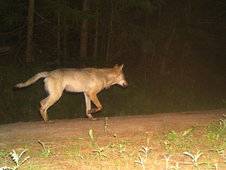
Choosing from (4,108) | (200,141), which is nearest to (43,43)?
(4,108)

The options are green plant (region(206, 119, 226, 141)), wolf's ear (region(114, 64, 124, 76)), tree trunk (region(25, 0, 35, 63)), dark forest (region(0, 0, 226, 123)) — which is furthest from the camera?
tree trunk (region(25, 0, 35, 63))

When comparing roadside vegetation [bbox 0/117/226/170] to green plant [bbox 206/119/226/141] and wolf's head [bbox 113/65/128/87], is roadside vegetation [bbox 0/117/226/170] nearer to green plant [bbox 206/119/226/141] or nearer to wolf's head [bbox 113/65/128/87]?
green plant [bbox 206/119/226/141]

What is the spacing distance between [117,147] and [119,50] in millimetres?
18282

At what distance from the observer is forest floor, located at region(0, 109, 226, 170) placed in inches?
217

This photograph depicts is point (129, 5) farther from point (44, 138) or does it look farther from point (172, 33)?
point (44, 138)

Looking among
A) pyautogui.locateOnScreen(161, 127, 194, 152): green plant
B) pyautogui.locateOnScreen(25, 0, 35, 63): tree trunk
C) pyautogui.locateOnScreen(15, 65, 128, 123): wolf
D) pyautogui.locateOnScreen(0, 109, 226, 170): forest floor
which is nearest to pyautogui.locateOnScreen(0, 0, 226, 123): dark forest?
pyautogui.locateOnScreen(25, 0, 35, 63): tree trunk

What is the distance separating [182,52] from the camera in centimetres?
3244

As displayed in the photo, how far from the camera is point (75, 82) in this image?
12047mm

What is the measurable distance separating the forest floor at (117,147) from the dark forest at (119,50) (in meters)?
5.83

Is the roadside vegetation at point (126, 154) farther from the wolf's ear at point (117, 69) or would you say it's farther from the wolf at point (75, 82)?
the wolf's ear at point (117, 69)

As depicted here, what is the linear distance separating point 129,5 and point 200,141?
1610 cm

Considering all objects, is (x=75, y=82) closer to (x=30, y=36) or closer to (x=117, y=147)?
(x=117, y=147)

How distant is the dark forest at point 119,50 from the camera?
15.6 metres

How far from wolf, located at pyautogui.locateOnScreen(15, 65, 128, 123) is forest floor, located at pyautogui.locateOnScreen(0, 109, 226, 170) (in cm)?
197
